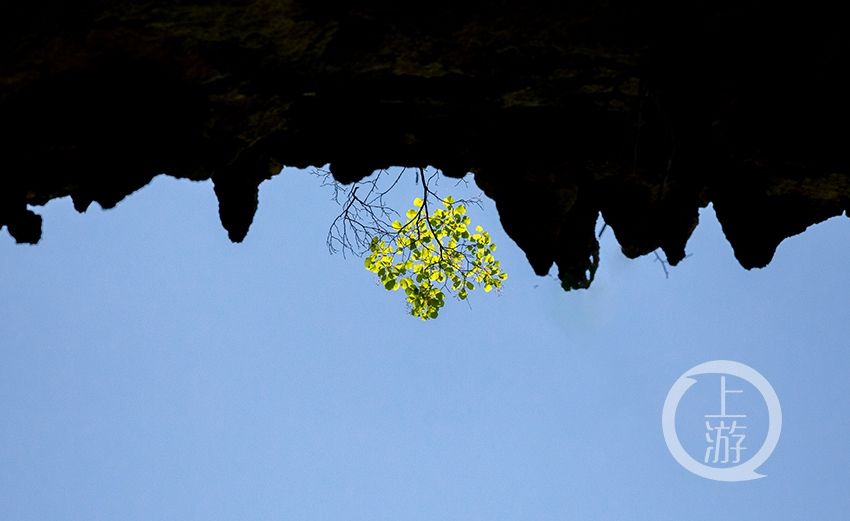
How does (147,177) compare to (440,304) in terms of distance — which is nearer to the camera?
(147,177)

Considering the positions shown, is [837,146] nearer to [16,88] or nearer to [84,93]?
[84,93]

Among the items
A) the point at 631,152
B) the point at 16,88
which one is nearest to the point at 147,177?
the point at 16,88

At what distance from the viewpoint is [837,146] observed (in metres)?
9.04

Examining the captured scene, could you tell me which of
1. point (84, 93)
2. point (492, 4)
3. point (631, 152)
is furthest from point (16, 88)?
point (631, 152)

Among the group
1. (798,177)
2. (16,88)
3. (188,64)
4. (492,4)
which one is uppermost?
(798,177)

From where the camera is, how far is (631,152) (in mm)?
9727

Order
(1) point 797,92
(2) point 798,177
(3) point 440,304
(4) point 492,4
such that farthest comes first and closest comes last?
(3) point 440,304 < (2) point 798,177 < (1) point 797,92 < (4) point 492,4

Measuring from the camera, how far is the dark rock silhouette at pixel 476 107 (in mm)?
7375

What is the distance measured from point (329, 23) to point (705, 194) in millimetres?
6342

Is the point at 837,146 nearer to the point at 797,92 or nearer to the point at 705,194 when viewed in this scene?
the point at 797,92

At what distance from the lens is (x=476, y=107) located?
367 inches

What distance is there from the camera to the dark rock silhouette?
24.2ft

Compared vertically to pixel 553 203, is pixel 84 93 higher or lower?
lower

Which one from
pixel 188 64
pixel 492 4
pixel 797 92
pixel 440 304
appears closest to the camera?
pixel 492 4
